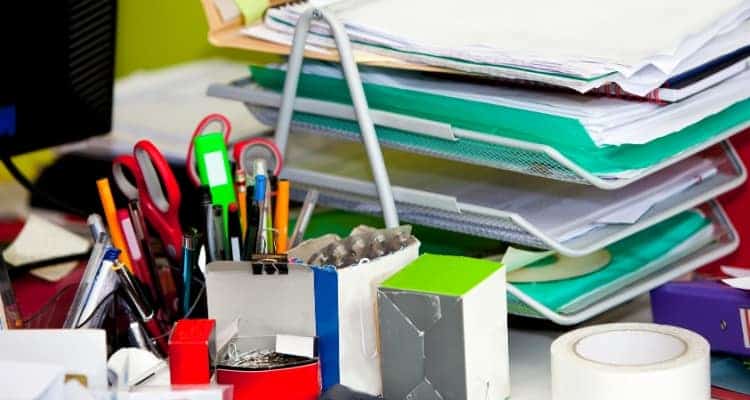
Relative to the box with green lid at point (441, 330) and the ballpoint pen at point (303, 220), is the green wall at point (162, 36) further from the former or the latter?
the box with green lid at point (441, 330)

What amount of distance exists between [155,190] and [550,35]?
0.29m

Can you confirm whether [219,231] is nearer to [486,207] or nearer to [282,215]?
[282,215]

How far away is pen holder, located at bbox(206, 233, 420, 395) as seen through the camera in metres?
0.76

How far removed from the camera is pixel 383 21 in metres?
0.90

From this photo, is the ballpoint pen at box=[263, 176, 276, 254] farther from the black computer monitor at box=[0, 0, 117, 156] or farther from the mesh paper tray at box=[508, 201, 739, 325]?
the black computer monitor at box=[0, 0, 117, 156]

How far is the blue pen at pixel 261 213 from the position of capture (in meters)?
0.82

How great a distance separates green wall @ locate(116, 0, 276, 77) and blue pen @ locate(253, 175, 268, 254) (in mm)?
563

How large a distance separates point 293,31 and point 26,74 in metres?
0.22

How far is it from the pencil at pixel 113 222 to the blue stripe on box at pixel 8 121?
0.17 metres

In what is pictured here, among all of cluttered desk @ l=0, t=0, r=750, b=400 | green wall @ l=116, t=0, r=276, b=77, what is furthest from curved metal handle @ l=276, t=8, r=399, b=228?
green wall @ l=116, t=0, r=276, b=77

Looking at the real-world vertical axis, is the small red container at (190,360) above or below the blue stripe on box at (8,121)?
below

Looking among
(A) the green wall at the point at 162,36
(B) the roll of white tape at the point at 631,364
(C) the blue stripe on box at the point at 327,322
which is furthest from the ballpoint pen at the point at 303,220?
(A) the green wall at the point at 162,36

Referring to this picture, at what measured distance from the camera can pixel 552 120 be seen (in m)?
0.81

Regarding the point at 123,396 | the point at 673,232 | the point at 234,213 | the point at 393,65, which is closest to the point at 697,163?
the point at 673,232
